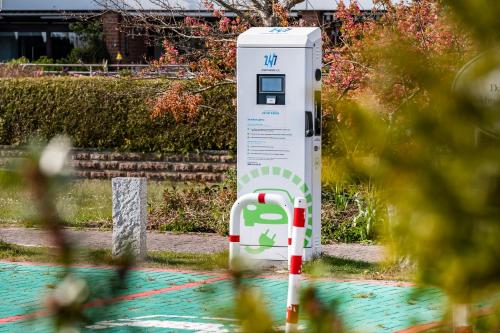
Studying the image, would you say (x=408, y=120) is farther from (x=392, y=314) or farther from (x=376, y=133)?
(x=392, y=314)

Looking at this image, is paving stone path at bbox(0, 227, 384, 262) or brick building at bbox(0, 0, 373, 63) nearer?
paving stone path at bbox(0, 227, 384, 262)

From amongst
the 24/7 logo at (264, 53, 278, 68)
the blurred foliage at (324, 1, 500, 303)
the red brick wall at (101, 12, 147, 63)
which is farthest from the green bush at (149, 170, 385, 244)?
the red brick wall at (101, 12, 147, 63)

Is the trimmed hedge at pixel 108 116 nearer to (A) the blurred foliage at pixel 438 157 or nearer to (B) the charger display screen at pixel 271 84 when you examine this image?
(B) the charger display screen at pixel 271 84

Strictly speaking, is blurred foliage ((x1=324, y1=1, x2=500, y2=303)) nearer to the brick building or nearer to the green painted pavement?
the green painted pavement

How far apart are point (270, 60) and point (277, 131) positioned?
28.6 inches

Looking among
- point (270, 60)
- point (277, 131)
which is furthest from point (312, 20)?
point (277, 131)

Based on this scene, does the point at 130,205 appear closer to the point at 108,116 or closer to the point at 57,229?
the point at 57,229

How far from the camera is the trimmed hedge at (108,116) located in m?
19.0

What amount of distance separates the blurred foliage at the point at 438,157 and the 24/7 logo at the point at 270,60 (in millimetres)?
9052

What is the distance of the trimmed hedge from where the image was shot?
747 inches

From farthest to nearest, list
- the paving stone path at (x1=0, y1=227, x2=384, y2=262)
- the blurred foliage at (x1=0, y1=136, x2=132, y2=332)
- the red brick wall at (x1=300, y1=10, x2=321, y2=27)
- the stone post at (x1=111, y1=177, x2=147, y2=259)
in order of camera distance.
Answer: the red brick wall at (x1=300, y1=10, x2=321, y2=27) → the paving stone path at (x1=0, y1=227, x2=384, y2=262) → the stone post at (x1=111, y1=177, x2=147, y2=259) → the blurred foliage at (x1=0, y1=136, x2=132, y2=332)

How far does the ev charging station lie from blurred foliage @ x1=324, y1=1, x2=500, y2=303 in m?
8.91

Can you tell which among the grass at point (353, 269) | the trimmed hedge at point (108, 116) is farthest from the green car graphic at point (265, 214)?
the trimmed hedge at point (108, 116)

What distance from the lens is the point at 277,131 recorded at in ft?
35.0
